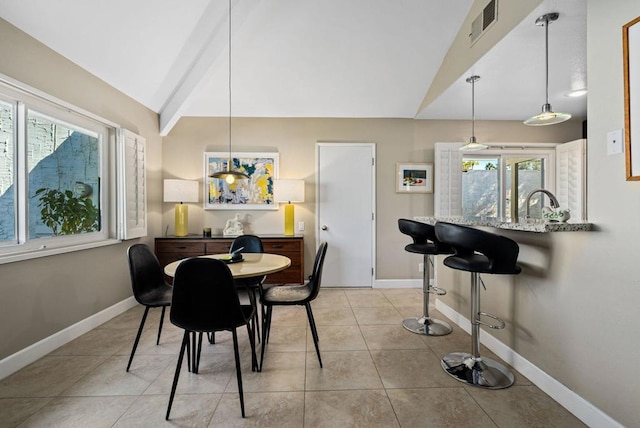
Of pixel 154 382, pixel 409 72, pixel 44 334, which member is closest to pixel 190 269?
pixel 154 382

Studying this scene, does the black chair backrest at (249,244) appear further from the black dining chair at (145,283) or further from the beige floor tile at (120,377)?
the beige floor tile at (120,377)

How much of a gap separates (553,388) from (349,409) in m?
1.28

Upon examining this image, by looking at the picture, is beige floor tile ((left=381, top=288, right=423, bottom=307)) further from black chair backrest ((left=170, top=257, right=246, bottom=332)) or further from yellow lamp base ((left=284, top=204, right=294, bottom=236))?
black chair backrest ((left=170, top=257, right=246, bottom=332))

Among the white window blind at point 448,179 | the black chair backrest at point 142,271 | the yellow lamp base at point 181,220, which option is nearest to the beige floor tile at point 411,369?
the black chair backrest at point 142,271

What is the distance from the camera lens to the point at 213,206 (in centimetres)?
408

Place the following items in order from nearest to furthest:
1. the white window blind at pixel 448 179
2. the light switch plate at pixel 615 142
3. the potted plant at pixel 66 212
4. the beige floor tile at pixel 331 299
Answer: the light switch plate at pixel 615 142 < the potted plant at pixel 66 212 < the beige floor tile at pixel 331 299 < the white window blind at pixel 448 179

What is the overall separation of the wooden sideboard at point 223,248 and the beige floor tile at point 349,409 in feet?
6.49

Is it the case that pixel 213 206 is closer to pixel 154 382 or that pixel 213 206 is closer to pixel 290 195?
pixel 290 195

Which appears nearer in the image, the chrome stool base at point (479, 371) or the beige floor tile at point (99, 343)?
the chrome stool base at point (479, 371)

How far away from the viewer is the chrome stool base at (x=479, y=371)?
1.88 metres

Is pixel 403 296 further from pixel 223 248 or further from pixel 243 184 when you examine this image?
pixel 243 184

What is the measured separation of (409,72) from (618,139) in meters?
2.49

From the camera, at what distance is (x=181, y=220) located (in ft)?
12.6

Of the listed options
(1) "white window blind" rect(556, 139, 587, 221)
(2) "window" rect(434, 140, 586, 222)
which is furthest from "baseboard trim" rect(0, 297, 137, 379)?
(1) "white window blind" rect(556, 139, 587, 221)
